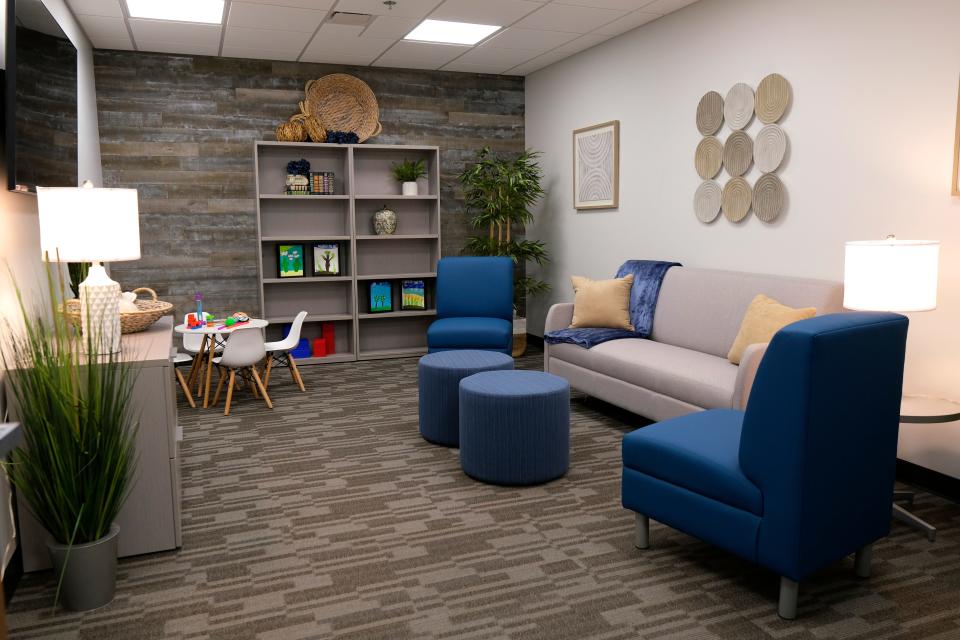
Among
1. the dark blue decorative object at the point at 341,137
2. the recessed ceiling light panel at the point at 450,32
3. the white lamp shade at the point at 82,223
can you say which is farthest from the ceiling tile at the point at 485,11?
the white lamp shade at the point at 82,223

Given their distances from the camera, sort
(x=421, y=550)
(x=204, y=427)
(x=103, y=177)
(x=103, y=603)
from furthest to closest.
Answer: (x=103, y=177), (x=204, y=427), (x=421, y=550), (x=103, y=603)

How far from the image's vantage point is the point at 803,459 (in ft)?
6.68

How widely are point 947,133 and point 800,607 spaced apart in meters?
2.16

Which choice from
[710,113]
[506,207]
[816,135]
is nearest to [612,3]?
[710,113]

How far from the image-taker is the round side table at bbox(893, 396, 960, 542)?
274cm

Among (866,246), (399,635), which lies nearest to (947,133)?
(866,246)

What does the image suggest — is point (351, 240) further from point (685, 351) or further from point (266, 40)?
point (685, 351)

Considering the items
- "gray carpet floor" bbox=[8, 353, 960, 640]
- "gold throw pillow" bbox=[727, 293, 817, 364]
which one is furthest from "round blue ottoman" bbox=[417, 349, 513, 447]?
"gold throw pillow" bbox=[727, 293, 817, 364]

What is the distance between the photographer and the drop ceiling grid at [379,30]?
4.55 meters

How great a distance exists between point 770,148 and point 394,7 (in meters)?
2.41

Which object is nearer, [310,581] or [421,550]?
[310,581]

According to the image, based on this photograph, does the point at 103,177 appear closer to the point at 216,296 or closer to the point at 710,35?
the point at 216,296

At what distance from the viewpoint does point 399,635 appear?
214 cm

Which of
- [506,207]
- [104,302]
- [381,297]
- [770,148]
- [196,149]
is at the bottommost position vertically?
[381,297]
